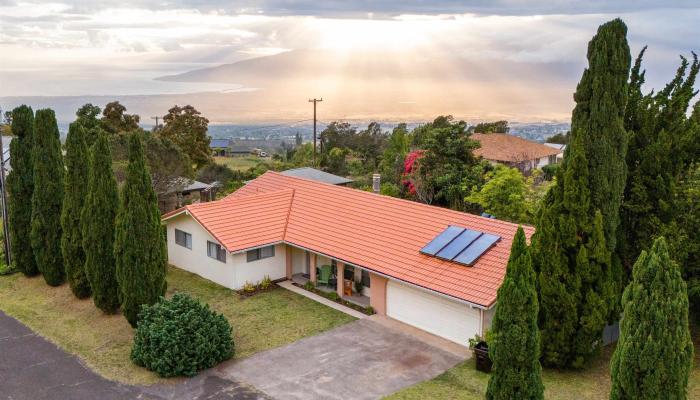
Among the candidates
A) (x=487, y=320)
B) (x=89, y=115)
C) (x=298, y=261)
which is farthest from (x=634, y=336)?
(x=89, y=115)

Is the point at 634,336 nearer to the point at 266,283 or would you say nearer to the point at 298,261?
the point at 266,283

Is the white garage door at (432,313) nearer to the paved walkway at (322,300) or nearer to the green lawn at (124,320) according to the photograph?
the paved walkway at (322,300)

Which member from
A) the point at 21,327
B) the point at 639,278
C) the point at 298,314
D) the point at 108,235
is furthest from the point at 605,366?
the point at 21,327

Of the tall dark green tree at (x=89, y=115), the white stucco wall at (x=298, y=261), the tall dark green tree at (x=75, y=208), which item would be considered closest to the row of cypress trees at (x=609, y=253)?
the white stucco wall at (x=298, y=261)

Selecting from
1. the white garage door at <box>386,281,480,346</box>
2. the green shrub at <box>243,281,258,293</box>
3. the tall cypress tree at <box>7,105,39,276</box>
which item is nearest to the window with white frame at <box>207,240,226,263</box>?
the green shrub at <box>243,281,258,293</box>

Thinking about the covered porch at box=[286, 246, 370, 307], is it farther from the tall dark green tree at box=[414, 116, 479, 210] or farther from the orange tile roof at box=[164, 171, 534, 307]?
the tall dark green tree at box=[414, 116, 479, 210]

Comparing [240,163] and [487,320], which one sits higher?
[240,163]

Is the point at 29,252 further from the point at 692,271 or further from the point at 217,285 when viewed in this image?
the point at 692,271

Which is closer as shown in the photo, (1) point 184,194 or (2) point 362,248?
(2) point 362,248
